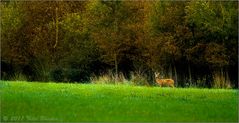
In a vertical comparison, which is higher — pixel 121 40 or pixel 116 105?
pixel 121 40

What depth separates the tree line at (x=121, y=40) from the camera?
35500 millimetres

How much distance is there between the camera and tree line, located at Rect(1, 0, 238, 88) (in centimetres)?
3550

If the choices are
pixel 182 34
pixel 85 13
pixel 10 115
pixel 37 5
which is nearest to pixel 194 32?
pixel 182 34

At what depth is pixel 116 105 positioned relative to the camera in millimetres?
18203

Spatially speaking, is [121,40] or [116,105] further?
[121,40]

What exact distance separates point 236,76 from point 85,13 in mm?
13035

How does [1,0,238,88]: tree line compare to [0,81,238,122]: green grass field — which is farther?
[1,0,238,88]: tree line

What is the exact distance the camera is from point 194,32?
122ft

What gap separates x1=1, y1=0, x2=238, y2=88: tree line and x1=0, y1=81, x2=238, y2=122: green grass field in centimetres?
1124

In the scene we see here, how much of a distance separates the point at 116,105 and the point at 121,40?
22933 millimetres

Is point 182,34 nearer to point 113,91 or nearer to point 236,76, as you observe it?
point 236,76

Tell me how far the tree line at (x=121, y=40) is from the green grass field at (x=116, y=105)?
36.9 feet

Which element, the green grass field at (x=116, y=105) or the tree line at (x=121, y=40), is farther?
the tree line at (x=121, y=40)

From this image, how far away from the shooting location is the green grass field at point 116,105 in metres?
16.1
